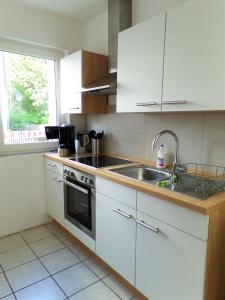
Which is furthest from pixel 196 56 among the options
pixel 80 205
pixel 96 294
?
pixel 96 294

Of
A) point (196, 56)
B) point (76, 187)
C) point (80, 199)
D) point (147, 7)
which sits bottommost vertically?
point (80, 199)

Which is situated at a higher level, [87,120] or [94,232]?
[87,120]

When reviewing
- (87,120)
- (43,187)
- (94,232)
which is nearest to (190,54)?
(94,232)

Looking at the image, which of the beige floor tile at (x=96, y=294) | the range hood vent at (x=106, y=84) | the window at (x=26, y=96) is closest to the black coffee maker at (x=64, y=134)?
the window at (x=26, y=96)

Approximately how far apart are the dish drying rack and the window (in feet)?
5.68

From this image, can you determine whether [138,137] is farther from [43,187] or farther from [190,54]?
[43,187]

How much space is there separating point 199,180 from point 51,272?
1411 millimetres

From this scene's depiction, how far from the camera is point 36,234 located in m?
2.43

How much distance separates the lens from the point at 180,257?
3.83 ft

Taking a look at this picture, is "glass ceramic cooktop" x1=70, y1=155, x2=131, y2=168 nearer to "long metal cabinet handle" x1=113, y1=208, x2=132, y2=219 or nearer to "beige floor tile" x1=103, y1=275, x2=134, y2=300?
"long metal cabinet handle" x1=113, y1=208, x2=132, y2=219

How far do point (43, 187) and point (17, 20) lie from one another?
1.80 m

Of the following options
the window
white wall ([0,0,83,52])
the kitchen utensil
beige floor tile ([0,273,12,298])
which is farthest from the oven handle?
white wall ([0,0,83,52])

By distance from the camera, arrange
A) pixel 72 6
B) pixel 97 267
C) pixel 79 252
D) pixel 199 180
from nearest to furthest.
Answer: pixel 199 180
pixel 97 267
pixel 79 252
pixel 72 6

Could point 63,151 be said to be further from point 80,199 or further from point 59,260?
point 59,260
